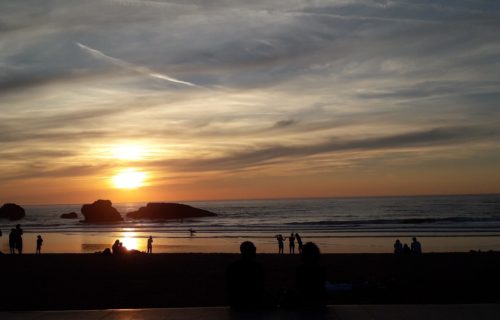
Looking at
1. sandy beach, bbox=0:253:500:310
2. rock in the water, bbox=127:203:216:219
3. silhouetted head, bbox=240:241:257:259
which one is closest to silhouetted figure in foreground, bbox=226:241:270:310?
silhouetted head, bbox=240:241:257:259

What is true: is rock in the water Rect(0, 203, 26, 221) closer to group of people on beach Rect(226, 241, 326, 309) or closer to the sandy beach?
the sandy beach

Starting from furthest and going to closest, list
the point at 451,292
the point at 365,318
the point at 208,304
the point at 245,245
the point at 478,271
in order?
the point at 478,271, the point at 451,292, the point at 208,304, the point at 245,245, the point at 365,318

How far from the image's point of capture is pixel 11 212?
450 ft

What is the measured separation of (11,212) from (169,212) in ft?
146

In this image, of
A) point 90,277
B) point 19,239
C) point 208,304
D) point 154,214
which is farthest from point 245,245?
point 154,214

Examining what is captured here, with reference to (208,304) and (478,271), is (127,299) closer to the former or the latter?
(208,304)

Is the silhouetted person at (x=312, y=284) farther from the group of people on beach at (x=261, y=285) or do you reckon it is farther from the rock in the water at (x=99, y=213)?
the rock in the water at (x=99, y=213)

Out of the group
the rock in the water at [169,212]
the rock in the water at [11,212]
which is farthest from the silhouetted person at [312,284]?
the rock in the water at [11,212]

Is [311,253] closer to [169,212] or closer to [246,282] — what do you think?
[246,282]

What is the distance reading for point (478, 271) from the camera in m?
20.1

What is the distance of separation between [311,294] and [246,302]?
975 mm

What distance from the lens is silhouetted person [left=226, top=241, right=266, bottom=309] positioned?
7.73 m

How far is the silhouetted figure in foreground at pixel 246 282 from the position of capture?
304 inches

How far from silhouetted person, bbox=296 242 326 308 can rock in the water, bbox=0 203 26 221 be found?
142 meters
